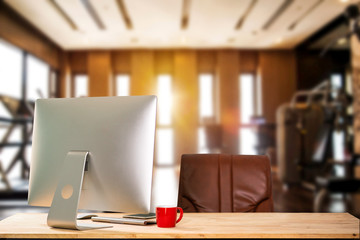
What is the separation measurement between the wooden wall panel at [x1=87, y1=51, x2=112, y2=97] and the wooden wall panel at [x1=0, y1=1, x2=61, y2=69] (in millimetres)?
894

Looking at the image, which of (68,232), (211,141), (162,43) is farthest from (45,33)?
(68,232)

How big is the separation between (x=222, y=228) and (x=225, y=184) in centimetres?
65

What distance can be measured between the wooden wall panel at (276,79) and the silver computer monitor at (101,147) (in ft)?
26.9

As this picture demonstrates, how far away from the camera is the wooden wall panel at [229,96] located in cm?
891

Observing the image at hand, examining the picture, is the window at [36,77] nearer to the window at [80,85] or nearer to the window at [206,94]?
the window at [80,85]

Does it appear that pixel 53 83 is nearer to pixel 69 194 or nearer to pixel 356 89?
pixel 356 89

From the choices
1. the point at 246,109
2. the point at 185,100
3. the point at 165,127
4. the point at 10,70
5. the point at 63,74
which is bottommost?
the point at 165,127

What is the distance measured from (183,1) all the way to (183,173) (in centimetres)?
483

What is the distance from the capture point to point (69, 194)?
3.54ft

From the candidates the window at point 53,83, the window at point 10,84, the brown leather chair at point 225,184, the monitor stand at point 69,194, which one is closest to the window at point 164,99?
the window at point 53,83

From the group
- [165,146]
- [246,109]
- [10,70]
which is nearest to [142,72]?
[165,146]

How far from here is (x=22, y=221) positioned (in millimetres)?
1187

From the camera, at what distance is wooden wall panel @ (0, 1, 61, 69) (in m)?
5.93

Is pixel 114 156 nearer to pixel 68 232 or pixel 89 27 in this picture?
pixel 68 232
